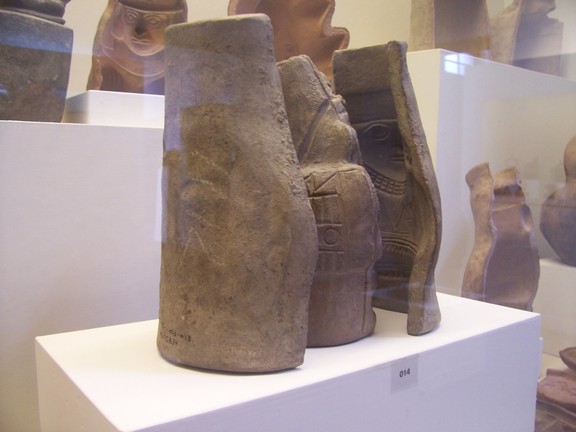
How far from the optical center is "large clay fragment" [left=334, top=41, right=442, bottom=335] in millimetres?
1777

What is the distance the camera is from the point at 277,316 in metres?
1.47

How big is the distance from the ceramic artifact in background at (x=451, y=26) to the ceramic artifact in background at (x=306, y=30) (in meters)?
0.35

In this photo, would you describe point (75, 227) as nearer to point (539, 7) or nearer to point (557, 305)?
point (557, 305)

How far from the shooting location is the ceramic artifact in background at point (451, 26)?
3.09m

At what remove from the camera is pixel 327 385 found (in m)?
1.45

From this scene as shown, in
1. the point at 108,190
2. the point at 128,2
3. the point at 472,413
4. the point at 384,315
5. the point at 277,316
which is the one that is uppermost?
the point at 128,2

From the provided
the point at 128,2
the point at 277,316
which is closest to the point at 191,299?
the point at 277,316

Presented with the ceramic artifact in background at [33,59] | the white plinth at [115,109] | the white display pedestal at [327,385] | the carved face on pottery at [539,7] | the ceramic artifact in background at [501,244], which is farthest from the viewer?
the carved face on pottery at [539,7]

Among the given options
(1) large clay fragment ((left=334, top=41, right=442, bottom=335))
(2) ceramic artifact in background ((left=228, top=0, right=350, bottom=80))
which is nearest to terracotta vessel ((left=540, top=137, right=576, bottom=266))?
(2) ceramic artifact in background ((left=228, top=0, right=350, bottom=80))

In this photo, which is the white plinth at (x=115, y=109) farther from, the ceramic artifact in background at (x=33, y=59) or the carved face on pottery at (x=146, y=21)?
the carved face on pottery at (x=146, y=21)

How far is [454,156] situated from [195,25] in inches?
70.9

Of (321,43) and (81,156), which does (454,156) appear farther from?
(81,156)

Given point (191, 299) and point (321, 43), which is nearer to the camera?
point (191, 299)

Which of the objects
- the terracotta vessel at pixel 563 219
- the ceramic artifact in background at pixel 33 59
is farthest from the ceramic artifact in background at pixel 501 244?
the ceramic artifact in background at pixel 33 59
